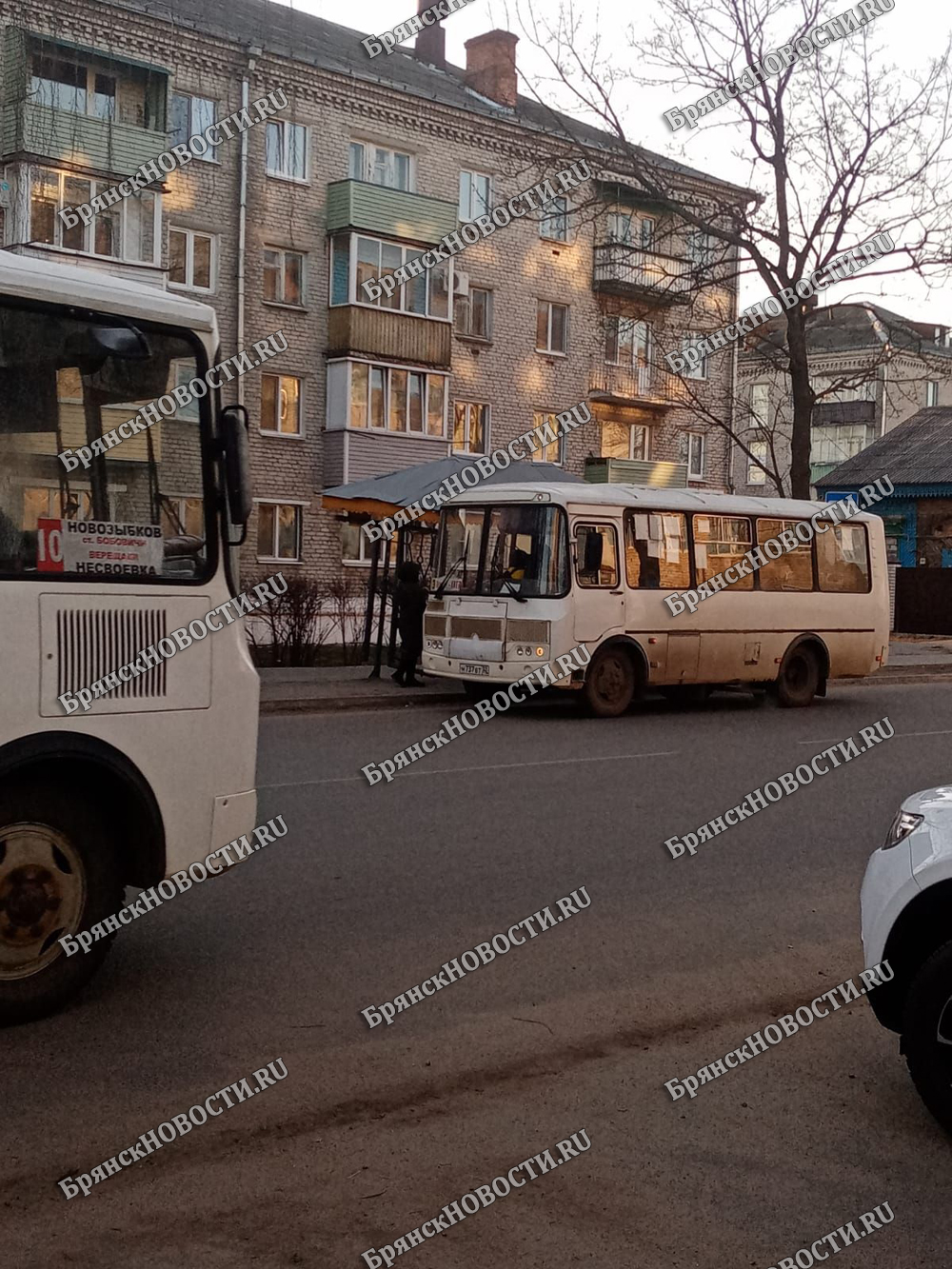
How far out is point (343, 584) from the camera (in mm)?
24578

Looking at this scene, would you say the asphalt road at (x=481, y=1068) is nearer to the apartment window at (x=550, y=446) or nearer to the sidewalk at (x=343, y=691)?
the sidewalk at (x=343, y=691)

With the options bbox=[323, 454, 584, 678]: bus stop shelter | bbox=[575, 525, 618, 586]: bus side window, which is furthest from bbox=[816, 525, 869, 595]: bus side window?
bbox=[575, 525, 618, 586]: bus side window

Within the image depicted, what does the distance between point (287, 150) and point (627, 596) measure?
2344 cm

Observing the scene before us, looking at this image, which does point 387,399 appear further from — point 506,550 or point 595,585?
point 595,585

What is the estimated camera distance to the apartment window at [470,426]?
135ft

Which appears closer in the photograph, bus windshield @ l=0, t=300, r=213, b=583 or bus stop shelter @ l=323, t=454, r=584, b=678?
bus windshield @ l=0, t=300, r=213, b=583

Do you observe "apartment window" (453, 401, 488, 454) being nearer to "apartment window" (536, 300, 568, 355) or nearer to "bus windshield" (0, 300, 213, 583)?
"apartment window" (536, 300, 568, 355)

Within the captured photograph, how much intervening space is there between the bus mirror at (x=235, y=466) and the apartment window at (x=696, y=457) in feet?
142

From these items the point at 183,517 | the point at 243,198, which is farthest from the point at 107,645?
the point at 243,198

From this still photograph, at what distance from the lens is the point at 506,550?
17.8m

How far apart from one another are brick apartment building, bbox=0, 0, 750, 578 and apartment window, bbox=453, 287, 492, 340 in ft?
0.21

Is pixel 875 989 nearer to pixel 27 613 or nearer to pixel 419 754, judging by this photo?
pixel 27 613

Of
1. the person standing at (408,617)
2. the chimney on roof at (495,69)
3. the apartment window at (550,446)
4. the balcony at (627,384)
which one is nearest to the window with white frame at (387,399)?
the apartment window at (550,446)

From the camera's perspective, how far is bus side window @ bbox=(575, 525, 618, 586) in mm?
17422
